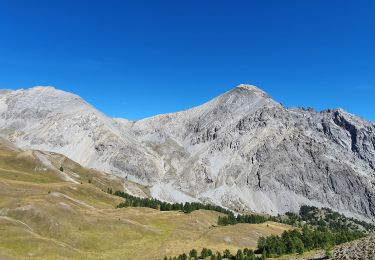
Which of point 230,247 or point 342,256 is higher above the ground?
point 342,256

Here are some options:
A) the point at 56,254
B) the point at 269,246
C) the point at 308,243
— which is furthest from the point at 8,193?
the point at 308,243

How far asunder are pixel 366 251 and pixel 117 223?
112 m

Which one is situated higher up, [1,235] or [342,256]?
[342,256]

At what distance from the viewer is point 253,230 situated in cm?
18112

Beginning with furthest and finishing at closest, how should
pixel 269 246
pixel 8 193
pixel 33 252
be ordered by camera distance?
1. pixel 8 193
2. pixel 269 246
3. pixel 33 252

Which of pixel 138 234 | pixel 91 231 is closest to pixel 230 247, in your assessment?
pixel 138 234

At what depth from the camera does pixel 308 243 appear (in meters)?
129

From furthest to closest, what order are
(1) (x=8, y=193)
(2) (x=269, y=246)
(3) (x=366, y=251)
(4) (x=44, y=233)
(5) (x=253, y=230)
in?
(5) (x=253, y=230), (1) (x=8, y=193), (4) (x=44, y=233), (2) (x=269, y=246), (3) (x=366, y=251)

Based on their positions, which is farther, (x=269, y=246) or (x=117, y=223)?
(x=117, y=223)

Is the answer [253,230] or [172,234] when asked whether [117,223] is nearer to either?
[172,234]

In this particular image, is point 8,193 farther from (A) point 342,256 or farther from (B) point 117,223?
(A) point 342,256

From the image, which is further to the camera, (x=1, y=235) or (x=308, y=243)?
(x=308, y=243)

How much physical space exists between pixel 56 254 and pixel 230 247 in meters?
63.9

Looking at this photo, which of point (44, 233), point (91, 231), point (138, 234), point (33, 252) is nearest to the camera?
point (33, 252)
